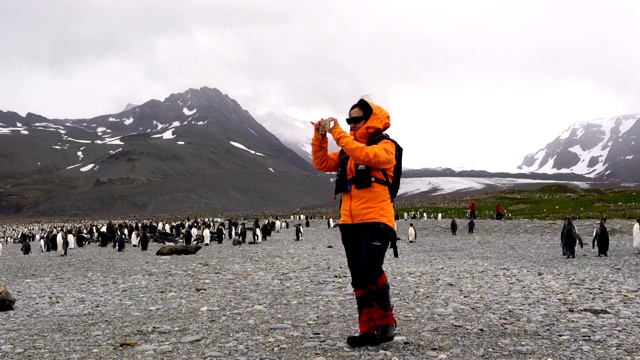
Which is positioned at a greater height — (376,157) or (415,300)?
(376,157)

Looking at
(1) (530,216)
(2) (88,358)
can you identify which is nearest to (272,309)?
(2) (88,358)

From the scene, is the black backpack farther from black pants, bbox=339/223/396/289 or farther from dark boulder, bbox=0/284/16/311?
dark boulder, bbox=0/284/16/311

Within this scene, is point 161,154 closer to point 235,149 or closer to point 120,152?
point 120,152

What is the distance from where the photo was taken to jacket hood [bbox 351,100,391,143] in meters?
5.44

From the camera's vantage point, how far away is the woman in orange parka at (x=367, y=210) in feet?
17.0

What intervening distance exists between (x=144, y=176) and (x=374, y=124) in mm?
138315

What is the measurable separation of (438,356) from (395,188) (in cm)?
170

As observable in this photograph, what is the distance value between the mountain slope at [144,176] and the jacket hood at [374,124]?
4551 inches

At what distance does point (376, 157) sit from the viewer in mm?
5047

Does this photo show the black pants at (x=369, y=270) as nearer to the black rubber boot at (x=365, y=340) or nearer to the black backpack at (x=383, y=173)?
the black rubber boot at (x=365, y=340)

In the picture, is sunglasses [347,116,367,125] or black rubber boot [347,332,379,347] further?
sunglasses [347,116,367,125]

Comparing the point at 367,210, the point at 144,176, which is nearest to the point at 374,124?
the point at 367,210

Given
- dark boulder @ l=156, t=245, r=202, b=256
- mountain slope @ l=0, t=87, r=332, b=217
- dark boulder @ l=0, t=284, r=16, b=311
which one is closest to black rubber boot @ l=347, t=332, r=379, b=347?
dark boulder @ l=0, t=284, r=16, b=311

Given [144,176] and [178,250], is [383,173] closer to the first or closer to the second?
[178,250]
